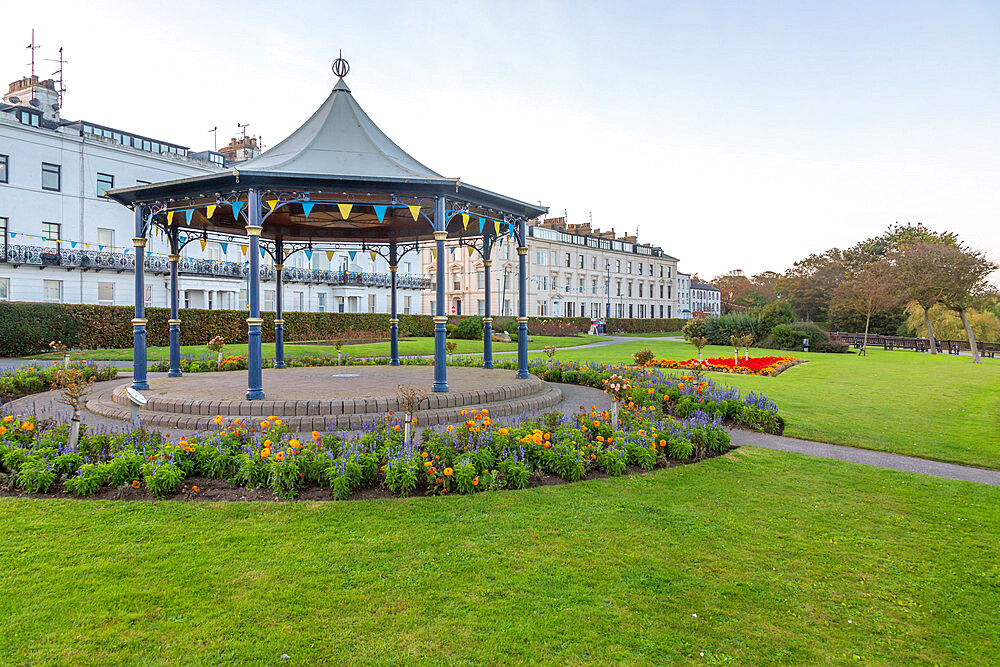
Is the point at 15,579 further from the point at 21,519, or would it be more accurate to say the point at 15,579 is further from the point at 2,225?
the point at 2,225

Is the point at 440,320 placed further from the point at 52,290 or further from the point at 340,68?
the point at 52,290

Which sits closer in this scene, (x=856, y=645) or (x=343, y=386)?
(x=856, y=645)

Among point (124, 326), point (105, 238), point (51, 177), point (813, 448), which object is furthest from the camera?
point (105, 238)

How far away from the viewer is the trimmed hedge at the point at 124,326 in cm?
A: 2200

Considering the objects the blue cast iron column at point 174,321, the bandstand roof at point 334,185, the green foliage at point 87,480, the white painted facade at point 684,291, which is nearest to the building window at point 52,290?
the bandstand roof at point 334,185

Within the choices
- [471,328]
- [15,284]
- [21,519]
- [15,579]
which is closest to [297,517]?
[15,579]

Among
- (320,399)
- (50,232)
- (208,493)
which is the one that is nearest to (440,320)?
(320,399)

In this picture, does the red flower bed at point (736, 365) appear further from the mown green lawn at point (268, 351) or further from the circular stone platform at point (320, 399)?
the mown green lawn at point (268, 351)

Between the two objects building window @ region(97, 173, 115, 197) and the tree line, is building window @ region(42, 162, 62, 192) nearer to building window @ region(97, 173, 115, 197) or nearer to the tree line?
building window @ region(97, 173, 115, 197)

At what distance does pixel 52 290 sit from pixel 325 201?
3361cm

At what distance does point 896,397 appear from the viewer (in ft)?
44.9

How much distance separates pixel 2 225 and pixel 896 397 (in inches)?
1675

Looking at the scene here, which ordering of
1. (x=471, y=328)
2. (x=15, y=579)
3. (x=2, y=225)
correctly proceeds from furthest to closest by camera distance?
(x=471, y=328)
(x=2, y=225)
(x=15, y=579)

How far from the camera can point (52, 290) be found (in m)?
33.8
